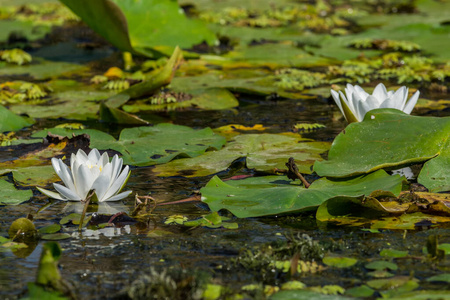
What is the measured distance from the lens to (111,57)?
7.35 m

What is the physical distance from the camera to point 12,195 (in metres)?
3.12

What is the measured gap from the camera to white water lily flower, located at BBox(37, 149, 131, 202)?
9.57ft

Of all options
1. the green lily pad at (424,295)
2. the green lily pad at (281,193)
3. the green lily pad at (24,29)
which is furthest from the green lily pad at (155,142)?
the green lily pad at (24,29)

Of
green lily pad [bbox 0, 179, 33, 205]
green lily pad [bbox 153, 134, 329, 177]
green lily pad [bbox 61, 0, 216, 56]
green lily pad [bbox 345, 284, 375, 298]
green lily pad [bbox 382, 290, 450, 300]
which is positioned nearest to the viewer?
green lily pad [bbox 382, 290, 450, 300]

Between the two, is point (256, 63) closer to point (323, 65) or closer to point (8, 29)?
point (323, 65)

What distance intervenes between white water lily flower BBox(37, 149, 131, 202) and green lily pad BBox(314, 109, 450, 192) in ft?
3.45

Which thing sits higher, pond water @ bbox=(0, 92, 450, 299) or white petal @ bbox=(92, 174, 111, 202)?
white petal @ bbox=(92, 174, 111, 202)

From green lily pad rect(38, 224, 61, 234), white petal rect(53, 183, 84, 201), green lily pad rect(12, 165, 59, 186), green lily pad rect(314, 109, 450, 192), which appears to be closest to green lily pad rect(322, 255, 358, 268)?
green lily pad rect(314, 109, 450, 192)

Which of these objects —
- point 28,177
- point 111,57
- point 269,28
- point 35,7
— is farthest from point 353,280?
point 35,7

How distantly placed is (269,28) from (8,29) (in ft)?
12.9

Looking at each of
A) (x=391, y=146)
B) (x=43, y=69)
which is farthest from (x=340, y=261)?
(x=43, y=69)

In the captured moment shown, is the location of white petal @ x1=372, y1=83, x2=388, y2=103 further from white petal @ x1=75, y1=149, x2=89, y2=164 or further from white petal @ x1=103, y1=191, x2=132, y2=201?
white petal @ x1=75, y1=149, x2=89, y2=164

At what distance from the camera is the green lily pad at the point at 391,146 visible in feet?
10.1

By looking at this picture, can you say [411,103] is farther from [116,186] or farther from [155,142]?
[116,186]
